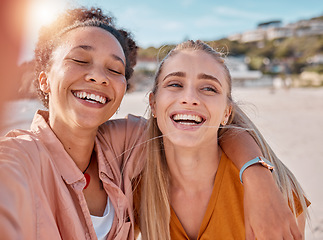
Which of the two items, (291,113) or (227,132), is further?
(291,113)

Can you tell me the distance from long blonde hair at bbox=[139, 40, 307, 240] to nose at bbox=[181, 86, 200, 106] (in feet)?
1.32

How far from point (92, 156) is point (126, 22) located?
4.58ft

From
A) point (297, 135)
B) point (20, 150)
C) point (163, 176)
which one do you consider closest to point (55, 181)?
point (20, 150)

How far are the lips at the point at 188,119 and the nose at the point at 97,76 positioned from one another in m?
0.60

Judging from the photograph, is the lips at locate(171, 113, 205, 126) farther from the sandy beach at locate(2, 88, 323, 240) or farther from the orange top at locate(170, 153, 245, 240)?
the sandy beach at locate(2, 88, 323, 240)

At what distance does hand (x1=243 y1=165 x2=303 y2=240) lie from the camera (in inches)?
70.6

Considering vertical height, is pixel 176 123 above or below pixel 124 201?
above

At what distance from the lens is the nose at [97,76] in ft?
6.85

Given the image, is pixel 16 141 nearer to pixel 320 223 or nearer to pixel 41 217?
pixel 41 217

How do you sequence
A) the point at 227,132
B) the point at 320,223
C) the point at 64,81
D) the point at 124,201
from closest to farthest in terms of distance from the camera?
1. the point at 64,81
2. the point at 124,201
3. the point at 227,132
4. the point at 320,223

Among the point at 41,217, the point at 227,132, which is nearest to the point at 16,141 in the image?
the point at 41,217

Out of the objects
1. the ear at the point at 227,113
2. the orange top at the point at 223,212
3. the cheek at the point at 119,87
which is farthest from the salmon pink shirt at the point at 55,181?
the ear at the point at 227,113

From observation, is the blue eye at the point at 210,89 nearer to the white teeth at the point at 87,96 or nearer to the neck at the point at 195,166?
the neck at the point at 195,166

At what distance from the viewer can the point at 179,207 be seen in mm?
2469
